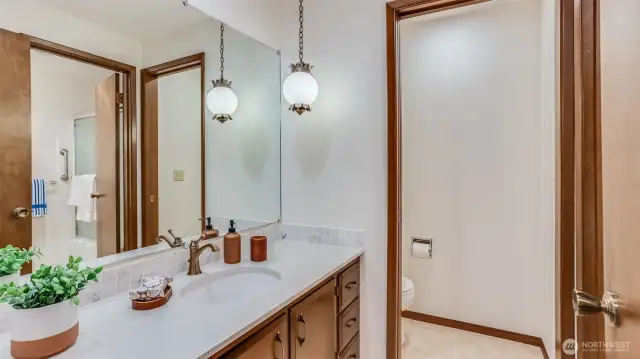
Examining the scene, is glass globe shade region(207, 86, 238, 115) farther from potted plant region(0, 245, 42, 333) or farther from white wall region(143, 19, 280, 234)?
potted plant region(0, 245, 42, 333)

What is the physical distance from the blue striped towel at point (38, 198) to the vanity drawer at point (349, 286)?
1147 mm

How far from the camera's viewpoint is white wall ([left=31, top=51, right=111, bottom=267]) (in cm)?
96

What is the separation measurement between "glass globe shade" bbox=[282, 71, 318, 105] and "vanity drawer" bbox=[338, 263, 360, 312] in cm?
92

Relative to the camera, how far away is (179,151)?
1509mm

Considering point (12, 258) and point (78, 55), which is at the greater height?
point (78, 55)

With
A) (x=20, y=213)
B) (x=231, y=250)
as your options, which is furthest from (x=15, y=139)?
(x=231, y=250)

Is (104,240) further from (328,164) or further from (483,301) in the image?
(483,301)

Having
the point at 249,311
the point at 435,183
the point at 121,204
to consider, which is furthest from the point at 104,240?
the point at 435,183

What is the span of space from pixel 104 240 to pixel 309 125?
1.16 meters

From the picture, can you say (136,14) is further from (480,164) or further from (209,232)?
(480,164)

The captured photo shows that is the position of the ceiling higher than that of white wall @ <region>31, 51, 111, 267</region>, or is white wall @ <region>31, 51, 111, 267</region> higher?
the ceiling

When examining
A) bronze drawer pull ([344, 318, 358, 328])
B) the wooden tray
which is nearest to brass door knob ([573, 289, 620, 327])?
bronze drawer pull ([344, 318, 358, 328])

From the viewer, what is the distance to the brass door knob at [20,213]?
92 centimetres

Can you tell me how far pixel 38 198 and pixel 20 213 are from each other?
6 centimetres
